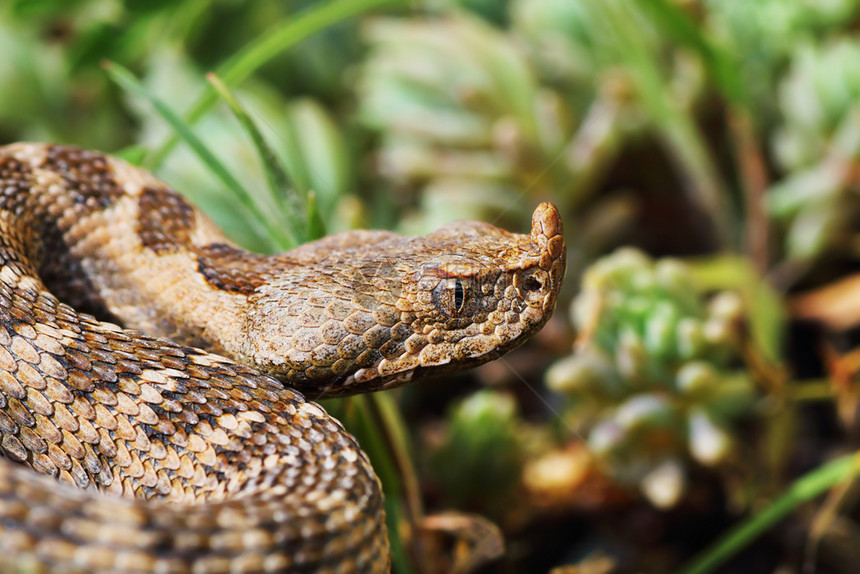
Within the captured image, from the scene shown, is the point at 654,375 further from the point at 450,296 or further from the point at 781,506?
the point at 450,296

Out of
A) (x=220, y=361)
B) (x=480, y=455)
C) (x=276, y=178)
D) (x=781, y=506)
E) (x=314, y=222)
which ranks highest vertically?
(x=276, y=178)

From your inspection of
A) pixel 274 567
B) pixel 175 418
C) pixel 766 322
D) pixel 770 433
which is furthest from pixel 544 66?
pixel 274 567

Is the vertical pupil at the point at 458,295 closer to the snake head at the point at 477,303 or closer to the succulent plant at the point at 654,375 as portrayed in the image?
the snake head at the point at 477,303

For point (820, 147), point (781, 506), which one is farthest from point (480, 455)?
point (820, 147)

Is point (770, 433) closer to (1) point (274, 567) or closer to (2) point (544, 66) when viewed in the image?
(2) point (544, 66)

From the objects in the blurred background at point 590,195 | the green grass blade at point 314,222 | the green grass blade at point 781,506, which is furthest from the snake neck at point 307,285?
the green grass blade at point 781,506

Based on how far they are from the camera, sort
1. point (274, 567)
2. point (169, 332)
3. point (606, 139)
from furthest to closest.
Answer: point (606, 139), point (169, 332), point (274, 567)
